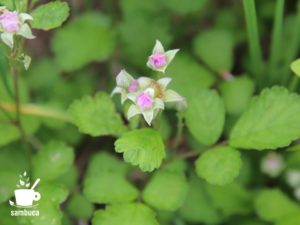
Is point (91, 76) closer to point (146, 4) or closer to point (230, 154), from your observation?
point (146, 4)

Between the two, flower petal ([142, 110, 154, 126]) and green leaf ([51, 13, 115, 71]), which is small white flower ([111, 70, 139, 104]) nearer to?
flower petal ([142, 110, 154, 126])

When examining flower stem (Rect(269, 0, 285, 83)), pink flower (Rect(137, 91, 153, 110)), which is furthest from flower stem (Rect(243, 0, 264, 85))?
pink flower (Rect(137, 91, 153, 110))

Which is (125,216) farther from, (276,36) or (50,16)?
(276,36)

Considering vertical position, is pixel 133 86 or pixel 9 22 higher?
pixel 9 22

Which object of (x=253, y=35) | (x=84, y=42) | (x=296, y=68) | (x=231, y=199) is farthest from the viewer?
(x=84, y=42)

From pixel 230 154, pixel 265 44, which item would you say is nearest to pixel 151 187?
pixel 230 154

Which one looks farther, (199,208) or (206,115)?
(199,208)

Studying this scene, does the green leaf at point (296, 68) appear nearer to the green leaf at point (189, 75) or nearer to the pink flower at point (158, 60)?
the pink flower at point (158, 60)

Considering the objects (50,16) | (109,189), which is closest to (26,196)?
(109,189)
